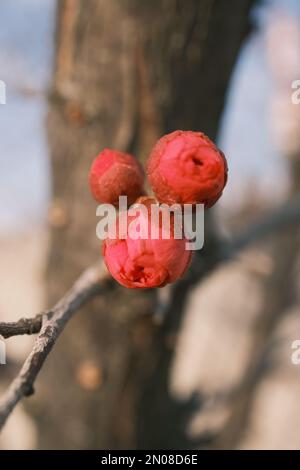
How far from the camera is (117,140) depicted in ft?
3.96

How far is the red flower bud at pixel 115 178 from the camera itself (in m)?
0.70

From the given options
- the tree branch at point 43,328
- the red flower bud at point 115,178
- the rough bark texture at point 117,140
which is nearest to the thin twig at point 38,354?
the tree branch at point 43,328

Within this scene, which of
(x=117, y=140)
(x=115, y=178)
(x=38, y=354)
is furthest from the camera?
(x=117, y=140)

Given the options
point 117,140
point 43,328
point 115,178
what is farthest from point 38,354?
point 117,140

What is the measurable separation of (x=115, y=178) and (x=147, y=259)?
0.18m

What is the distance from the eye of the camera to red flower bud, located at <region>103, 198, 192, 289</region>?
55 cm

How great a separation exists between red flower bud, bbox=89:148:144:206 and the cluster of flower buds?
0.12m

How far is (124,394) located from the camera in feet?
4.61

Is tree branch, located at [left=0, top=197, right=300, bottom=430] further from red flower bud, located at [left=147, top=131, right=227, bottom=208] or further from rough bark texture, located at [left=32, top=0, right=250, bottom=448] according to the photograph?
rough bark texture, located at [left=32, top=0, right=250, bottom=448]

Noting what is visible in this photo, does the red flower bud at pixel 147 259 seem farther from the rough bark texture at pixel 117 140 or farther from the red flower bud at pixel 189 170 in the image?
the rough bark texture at pixel 117 140

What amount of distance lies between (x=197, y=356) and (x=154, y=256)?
4825 millimetres

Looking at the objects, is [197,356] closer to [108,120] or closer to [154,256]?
[108,120]

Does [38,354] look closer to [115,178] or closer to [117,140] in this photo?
[115,178]
